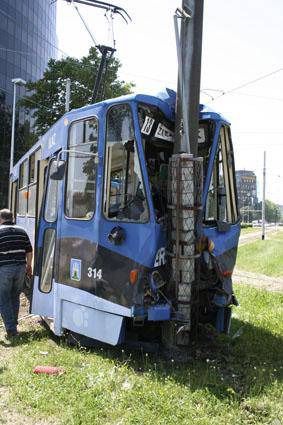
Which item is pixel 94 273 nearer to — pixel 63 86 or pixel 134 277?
pixel 134 277

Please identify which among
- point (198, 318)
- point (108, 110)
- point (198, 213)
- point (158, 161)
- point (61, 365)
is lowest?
point (61, 365)

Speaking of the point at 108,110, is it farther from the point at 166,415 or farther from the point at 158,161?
the point at 166,415

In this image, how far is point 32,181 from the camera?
392 inches

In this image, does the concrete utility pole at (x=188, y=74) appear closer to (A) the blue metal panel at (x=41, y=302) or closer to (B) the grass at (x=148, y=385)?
(B) the grass at (x=148, y=385)

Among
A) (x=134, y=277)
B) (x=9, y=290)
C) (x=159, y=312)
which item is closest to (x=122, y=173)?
(x=134, y=277)

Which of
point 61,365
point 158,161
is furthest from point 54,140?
point 61,365

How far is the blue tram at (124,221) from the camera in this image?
5918 millimetres

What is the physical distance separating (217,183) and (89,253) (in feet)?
6.59

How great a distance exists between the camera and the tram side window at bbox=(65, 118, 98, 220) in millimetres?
6301

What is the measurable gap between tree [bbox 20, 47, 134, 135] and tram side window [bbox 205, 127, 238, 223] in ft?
65.6

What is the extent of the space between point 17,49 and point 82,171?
151 feet

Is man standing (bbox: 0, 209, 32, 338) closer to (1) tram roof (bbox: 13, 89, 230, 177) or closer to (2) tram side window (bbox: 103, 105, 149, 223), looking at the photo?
(1) tram roof (bbox: 13, 89, 230, 177)

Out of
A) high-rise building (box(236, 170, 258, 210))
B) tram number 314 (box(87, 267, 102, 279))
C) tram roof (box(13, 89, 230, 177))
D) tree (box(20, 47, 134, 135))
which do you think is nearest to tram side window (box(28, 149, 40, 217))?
tram roof (box(13, 89, 230, 177))

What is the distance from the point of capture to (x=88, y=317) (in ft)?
20.8
